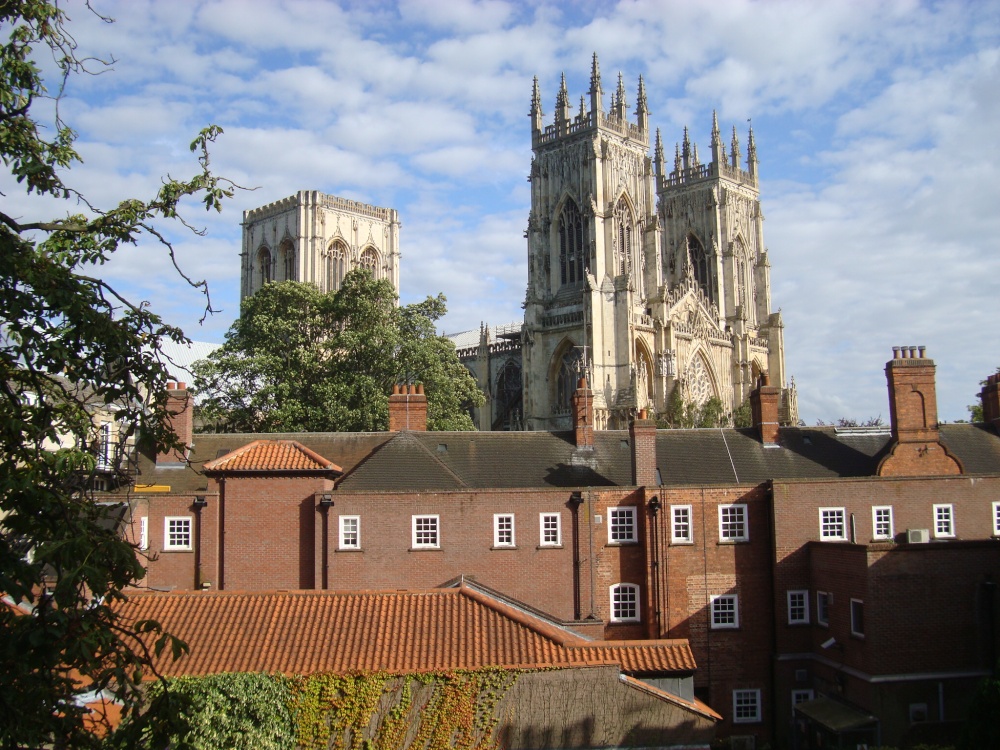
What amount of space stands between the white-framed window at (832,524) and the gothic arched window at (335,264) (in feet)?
A: 252

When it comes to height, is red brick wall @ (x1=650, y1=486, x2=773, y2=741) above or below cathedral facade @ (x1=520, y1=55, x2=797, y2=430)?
below

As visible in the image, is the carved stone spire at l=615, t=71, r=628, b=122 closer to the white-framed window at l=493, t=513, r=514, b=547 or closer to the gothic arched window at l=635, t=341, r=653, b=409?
the gothic arched window at l=635, t=341, r=653, b=409

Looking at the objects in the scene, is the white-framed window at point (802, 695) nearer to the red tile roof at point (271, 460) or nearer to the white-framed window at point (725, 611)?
the white-framed window at point (725, 611)

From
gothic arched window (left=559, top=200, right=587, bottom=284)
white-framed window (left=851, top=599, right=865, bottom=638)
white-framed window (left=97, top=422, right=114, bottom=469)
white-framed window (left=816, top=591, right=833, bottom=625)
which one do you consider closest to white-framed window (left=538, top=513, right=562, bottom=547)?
white-framed window (left=816, top=591, right=833, bottom=625)

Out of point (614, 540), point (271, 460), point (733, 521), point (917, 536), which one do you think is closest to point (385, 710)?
point (271, 460)

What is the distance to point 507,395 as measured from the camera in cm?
9825

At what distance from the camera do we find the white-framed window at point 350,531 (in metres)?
29.6

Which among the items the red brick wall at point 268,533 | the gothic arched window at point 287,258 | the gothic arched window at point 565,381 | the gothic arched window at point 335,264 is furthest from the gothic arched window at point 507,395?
the red brick wall at point 268,533

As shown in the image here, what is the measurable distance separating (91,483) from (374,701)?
33.7ft

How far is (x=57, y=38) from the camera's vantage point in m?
10.1

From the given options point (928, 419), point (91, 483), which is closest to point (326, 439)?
point (928, 419)

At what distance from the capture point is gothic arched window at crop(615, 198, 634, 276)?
86062mm

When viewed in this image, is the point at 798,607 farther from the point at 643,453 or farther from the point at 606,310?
the point at 606,310

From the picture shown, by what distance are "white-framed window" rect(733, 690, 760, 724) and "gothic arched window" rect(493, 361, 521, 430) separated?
213 feet
